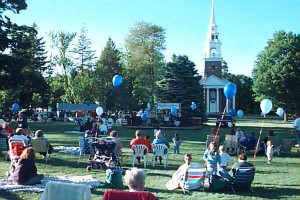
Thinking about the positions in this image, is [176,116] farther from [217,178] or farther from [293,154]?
[217,178]

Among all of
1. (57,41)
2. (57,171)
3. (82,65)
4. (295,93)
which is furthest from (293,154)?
(82,65)

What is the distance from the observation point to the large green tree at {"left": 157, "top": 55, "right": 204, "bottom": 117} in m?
48.3

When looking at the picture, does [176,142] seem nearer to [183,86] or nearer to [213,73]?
[183,86]

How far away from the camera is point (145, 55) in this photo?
6600cm

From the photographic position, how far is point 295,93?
5512 centimetres

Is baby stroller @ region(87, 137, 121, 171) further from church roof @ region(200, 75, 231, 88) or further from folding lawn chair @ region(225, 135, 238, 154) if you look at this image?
church roof @ region(200, 75, 231, 88)

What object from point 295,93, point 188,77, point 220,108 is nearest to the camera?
point 188,77

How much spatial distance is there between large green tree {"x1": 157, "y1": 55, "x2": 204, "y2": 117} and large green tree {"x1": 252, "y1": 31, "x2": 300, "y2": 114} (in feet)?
38.9

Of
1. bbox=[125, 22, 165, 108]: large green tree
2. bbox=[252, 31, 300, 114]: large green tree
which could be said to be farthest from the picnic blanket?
bbox=[125, 22, 165, 108]: large green tree

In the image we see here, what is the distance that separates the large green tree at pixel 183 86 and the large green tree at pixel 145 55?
1563cm

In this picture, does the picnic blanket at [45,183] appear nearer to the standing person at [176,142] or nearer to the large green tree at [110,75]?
the standing person at [176,142]

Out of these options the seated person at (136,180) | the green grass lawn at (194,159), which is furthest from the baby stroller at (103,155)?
the seated person at (136,180)

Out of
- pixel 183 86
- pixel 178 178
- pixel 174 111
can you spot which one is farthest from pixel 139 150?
pixel 183 86

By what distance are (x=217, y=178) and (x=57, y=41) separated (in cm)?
6002
